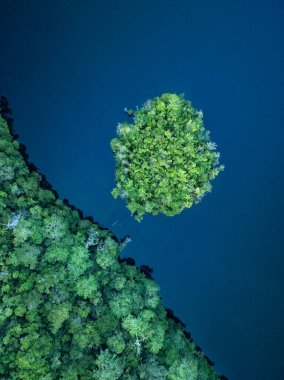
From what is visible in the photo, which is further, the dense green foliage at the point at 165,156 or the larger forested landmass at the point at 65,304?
the dense green foliage at the point at 165,156

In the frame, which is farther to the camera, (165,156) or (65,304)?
(165,156)

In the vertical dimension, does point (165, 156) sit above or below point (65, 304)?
above

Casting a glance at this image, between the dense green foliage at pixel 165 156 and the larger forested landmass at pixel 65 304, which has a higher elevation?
the dense green foliage at pixel 165 156

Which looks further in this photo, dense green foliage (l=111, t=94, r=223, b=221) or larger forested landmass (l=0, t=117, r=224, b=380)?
dense green foliage (l=111, t=94, r=223, b=221)

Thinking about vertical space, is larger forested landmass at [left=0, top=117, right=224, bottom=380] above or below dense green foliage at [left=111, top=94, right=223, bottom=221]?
below

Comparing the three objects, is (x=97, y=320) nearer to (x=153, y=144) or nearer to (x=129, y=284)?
(x=129, y=284)
